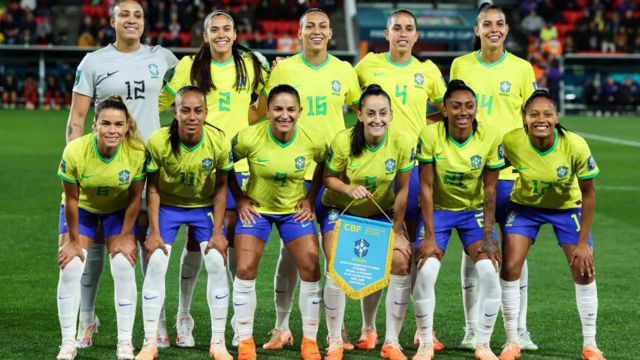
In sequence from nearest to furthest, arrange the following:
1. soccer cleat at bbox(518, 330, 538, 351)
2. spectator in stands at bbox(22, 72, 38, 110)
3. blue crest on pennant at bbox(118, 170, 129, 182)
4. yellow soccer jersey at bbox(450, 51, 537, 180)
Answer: blue crest on pennant at bbox(118, 170, 129, 182), soccer cleat at bbox(518, 330, 538, 351), yellow soccer jersey at bbox(450, 51, 537, 180), spectator in stands at bbox(22, 72, 38, 110)

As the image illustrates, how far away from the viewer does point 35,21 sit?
1221 inches

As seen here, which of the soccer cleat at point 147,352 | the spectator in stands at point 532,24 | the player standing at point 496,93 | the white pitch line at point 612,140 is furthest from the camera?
the spectator in stands at point 532,24

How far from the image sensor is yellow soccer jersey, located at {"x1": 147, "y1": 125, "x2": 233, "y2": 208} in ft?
22.1

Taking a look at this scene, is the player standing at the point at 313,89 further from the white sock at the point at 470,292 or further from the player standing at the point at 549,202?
the player standing at the point at 549,202

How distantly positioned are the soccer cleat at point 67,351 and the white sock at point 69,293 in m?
0.03

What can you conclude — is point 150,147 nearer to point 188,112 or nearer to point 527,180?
point 188,112

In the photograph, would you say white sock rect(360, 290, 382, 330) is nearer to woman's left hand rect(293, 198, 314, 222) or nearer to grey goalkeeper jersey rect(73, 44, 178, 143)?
woman's left hand rect(293, 198, 314, 222)

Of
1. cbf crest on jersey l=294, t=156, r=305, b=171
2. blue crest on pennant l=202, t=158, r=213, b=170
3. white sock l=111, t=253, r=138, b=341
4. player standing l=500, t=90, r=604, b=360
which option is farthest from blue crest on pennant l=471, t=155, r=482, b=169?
white sock l=111, t=253, r=138, b=341

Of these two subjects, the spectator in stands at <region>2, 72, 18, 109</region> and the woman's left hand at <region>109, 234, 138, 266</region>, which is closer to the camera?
the woman's left hand at <region>109, 234, 138, 266</region>

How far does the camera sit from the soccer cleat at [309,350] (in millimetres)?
6699

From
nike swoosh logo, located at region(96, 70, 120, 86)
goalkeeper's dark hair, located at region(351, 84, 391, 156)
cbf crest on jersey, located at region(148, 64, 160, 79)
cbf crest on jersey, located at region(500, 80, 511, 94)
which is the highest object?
cbf crest on jersey, located at region(148, 64, 160, 79)

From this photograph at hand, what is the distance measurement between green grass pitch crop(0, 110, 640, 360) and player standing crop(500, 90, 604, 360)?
13.4 inches

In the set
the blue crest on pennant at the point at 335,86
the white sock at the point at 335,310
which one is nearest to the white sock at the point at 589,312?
the white sock at the point at 335,310

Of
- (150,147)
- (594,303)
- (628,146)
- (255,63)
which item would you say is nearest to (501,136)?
(594,303)
